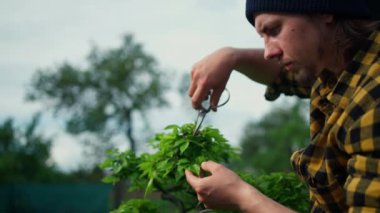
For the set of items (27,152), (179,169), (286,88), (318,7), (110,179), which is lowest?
(27,152)

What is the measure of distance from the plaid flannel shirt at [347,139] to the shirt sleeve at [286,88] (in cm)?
80

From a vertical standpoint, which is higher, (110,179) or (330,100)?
(330,100)

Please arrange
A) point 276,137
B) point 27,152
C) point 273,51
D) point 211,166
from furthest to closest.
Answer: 1. point 276,137
2. point 27,152
3. point 211,166
4. point 273,51

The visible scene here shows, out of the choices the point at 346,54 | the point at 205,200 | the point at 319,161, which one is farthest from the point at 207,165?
the point at 346,54

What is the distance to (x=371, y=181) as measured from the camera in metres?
1.47

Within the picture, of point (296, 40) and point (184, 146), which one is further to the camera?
point (184, 146)

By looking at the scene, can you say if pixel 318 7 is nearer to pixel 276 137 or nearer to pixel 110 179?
pixel 110 179

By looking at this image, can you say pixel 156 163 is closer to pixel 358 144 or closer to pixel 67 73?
pixel 358 144

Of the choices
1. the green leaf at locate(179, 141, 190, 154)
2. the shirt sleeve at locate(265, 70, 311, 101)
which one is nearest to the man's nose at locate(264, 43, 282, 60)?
the green leaf at locate(179, 141, 190, 154)

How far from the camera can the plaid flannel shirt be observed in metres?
1.49

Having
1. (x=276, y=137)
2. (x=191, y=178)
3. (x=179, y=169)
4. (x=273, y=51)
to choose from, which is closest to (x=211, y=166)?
(x=191, y=178)

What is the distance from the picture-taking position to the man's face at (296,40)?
175cm

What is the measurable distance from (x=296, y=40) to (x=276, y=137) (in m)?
39.6

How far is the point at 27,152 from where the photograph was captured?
2834cm
